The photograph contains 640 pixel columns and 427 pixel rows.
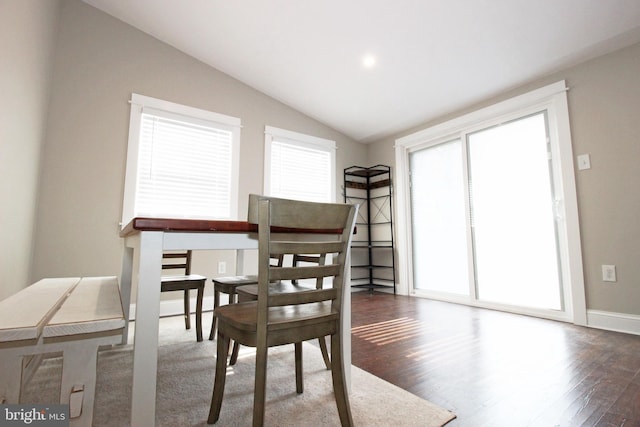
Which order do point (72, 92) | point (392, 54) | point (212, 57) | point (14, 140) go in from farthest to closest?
point (212, 57), point (392, 54), point (72, 92), point (14, 140)

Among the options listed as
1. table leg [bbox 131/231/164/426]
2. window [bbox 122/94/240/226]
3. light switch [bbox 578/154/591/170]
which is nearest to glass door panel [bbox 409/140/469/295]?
light switch [bbox 578/154/591/170]

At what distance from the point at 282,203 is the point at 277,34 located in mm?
2539

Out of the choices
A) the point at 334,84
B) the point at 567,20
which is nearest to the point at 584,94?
the point at 567,20

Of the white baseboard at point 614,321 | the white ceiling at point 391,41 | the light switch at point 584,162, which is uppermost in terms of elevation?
the white ceiling at point 391,41

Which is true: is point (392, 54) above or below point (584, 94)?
above

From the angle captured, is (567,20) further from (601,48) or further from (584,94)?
(584,94)

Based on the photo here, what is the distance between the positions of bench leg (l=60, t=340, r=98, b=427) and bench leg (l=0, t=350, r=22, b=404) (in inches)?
3.9

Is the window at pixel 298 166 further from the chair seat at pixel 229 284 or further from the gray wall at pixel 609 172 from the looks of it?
the gray wall at pixel 609 172

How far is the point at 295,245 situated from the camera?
957 mm

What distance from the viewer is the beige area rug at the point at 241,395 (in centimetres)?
116

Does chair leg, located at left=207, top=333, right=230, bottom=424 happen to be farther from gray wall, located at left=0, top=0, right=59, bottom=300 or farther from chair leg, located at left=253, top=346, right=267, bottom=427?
gray wall, located at left=0, top=0, right=59, bottom=300

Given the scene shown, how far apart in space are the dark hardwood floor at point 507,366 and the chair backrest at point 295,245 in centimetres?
75

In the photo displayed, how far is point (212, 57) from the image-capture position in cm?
328

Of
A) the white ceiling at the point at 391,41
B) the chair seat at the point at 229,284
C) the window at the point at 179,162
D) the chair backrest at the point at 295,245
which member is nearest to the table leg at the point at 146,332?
the chair backrest at the point at 295,245
